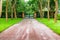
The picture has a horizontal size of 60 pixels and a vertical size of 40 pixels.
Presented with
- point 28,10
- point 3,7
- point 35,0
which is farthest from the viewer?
point 28,10

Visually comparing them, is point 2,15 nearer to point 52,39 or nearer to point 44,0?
point 44,0

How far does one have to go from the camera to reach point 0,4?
7394cm

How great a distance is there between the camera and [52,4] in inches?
2931

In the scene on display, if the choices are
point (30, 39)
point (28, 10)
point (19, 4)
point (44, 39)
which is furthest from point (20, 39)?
point (28, 10)

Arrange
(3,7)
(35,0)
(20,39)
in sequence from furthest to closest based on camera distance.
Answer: (3,7) → (35,0) → (20,39)

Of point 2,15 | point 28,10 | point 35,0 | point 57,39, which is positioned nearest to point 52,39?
point 57,39

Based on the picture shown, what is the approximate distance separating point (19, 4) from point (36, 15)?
7.18 metres

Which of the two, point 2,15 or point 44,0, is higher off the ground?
point 44,0

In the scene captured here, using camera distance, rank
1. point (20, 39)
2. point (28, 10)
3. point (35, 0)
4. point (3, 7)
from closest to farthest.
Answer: point (20, 39) < point (35, 0) < point (3, 7) < point (28, 10)

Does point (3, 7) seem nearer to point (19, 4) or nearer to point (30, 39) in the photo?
point (19, 4)

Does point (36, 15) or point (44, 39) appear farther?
point (36, 15)

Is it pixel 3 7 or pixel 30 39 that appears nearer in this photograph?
pixel 30 39

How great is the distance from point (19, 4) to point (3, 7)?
5.63 meters

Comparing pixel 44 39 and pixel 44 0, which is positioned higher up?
pixel 44 0
